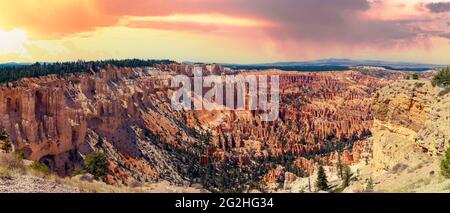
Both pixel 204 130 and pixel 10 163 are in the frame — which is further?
pixel 204 130

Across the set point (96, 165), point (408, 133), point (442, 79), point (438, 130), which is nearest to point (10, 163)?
point (438, 130)

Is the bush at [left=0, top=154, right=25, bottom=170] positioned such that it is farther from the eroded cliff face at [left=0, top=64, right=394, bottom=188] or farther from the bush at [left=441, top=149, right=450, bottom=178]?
the eroded cliff face at [left=0, top=64, right=394, bottom=188]

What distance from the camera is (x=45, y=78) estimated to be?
70.3 meters

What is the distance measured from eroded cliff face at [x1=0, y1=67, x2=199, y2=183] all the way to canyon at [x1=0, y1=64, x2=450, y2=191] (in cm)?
16

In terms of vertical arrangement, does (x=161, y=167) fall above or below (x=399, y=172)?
below

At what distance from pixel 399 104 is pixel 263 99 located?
320 feet

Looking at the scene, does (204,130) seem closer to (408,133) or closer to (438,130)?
(408,133)

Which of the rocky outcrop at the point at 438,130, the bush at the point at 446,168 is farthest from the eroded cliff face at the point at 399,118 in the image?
the bush at the point at 446,168

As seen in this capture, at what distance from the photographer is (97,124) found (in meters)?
65.0

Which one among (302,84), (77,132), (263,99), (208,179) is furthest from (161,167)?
(302,84)

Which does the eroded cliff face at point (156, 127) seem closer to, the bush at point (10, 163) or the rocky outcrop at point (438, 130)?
the rocky outcrop at point (438, 130)

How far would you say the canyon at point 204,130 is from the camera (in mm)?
32156

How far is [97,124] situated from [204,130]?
1465 inches

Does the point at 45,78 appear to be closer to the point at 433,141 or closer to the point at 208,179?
the point at 208,179
